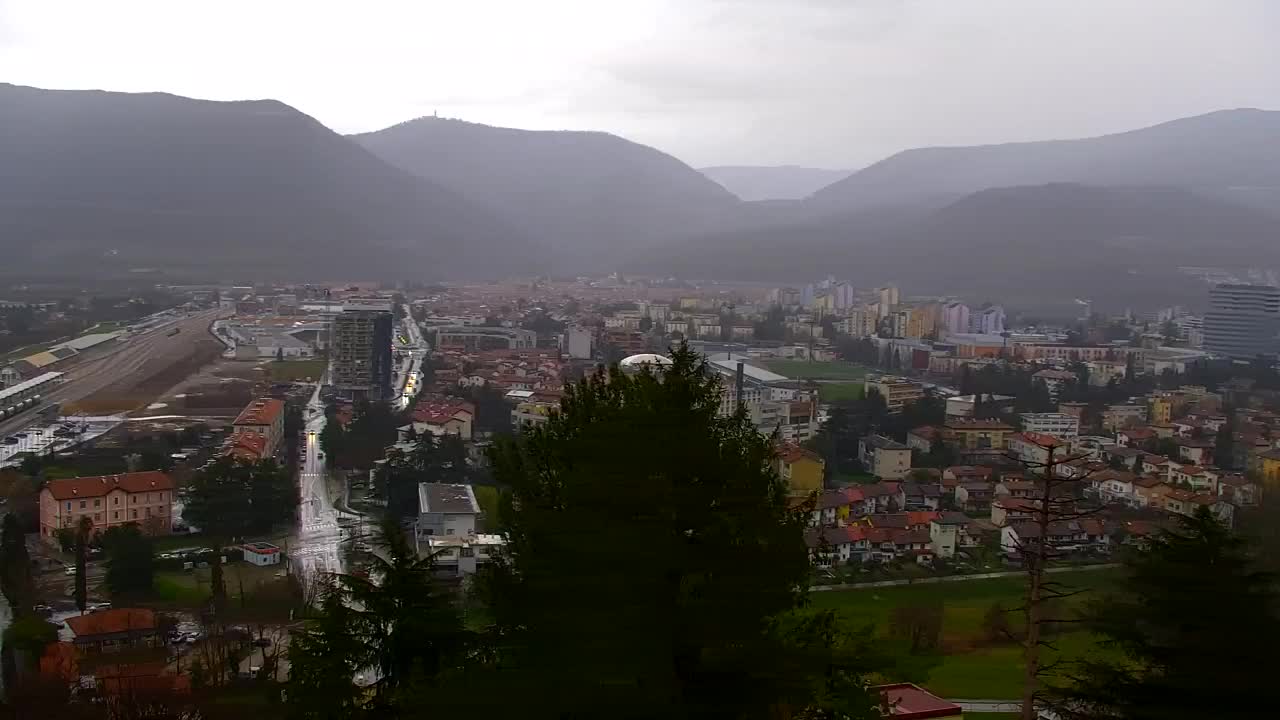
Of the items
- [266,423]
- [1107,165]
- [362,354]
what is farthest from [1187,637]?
[1107,165]

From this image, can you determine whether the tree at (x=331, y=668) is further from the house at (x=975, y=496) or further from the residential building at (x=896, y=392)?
the residential building at (x=896, y=392)

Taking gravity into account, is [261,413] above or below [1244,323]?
below

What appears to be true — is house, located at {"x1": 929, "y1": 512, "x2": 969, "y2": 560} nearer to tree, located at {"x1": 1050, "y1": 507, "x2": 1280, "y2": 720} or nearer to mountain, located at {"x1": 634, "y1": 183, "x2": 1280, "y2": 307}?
tree, located at {"x1": 1050, "y1": 507, "x2": 1280, "y2": 720}

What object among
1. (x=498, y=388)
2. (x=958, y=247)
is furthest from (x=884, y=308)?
(x=958, y=247)

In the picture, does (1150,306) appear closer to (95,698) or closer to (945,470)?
(945,470)

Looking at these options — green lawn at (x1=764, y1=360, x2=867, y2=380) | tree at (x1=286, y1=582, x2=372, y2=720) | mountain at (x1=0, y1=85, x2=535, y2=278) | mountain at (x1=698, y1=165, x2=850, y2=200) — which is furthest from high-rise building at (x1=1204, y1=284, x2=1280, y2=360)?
mountain at (x1=698, y1=165, x2=850, y2=200)

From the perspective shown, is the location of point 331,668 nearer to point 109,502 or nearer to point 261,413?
point 109,502
